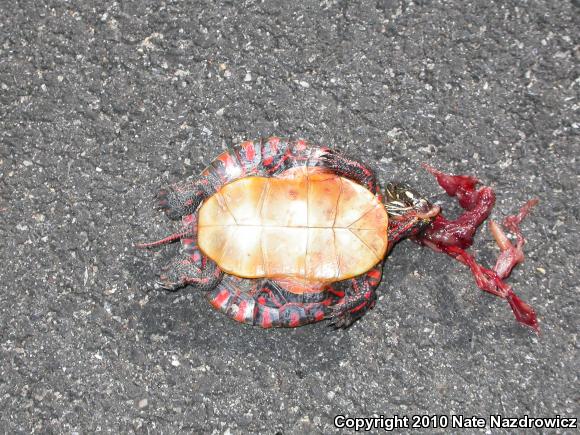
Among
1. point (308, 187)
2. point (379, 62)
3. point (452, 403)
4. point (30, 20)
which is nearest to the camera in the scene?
point (308, 187)

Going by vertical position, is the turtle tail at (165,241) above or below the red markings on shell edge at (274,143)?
below

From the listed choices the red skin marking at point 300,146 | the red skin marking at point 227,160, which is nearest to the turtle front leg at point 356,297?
the red skin marking at point 300,146

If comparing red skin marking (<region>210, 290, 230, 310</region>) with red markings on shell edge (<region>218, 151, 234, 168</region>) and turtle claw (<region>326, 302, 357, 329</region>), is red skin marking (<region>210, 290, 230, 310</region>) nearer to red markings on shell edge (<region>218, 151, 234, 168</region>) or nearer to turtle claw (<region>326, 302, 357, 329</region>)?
turtle claw (<region>326, 302, 357, 329</region>)

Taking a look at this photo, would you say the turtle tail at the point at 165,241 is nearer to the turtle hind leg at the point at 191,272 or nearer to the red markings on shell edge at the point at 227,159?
the turtle hind leg at the point at 191,272

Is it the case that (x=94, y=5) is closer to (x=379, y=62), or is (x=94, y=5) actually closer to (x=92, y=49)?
(x=92, y=49)

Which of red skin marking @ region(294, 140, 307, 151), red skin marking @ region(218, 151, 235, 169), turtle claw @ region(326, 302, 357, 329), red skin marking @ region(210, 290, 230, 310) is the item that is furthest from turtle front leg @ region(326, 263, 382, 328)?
red skin marking @ region(218, 151, 235, 169)

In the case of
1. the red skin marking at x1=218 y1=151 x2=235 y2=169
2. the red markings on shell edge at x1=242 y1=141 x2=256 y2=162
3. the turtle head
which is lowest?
the turtle head

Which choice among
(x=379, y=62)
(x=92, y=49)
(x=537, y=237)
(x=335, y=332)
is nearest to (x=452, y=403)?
(x=335, y=332)
